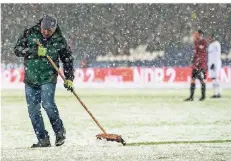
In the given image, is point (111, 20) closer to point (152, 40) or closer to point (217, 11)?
point (152, 40)

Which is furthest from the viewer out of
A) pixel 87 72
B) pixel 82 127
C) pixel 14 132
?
pixel 87 72

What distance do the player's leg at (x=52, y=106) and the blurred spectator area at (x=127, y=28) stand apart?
1567 cm

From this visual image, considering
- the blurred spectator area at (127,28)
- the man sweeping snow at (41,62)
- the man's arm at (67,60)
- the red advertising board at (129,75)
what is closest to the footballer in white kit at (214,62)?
the red advertising board at (129,75)

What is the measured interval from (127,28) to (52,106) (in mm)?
18056

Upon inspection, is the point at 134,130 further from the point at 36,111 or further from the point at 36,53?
the point at 36,53

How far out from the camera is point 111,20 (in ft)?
78.6

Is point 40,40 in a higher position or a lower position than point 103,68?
higher

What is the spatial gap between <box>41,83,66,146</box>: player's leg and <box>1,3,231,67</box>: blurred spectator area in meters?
15.7

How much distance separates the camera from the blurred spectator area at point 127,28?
73.2 feet

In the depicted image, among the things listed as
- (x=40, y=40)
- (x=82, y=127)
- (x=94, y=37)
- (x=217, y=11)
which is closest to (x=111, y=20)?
(x=94, y=37)

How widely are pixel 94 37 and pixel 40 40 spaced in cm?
1769

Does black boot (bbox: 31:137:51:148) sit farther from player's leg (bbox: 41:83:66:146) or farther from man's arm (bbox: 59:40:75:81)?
man's arm (bbox: 59:40:75:81)

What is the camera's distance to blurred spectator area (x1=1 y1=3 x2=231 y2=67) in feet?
73.2

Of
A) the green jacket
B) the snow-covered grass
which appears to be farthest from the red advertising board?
the green jacket
